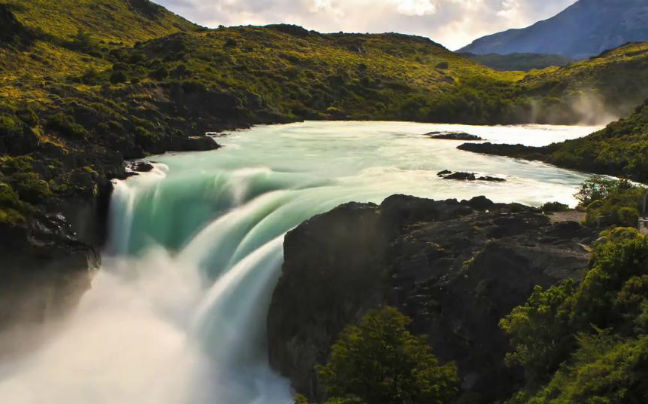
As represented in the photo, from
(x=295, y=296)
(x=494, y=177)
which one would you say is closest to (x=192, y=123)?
(x=494, y=177)

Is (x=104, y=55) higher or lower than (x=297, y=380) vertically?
higher

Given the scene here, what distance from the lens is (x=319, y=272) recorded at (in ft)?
103

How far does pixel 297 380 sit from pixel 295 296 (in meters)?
4.46

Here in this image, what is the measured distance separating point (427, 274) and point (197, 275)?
17205mm

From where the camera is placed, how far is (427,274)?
2794 centimetres

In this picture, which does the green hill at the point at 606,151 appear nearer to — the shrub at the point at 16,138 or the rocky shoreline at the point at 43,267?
the rocky shoreline at the point at 43,267

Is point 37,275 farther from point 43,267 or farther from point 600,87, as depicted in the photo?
point 600,87

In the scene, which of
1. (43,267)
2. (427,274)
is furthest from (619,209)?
(43,267)

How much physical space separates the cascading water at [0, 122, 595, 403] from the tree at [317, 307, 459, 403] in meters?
12.2

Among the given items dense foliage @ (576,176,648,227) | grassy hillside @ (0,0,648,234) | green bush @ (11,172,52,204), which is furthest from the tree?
green bush @ (11,172,52,204)

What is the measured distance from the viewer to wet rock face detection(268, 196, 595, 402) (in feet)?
78.8

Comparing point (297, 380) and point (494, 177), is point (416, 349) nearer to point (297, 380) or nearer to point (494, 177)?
point (297, 380)

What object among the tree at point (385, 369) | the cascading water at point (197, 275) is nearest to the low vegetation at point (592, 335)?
the tree at point (385, 369)

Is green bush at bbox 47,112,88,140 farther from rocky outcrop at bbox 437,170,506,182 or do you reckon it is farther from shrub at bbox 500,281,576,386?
shrub at bbox 500,281,576,386
